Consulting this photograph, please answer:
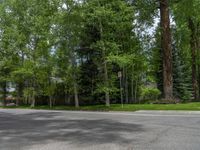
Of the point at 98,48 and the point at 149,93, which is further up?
the point at 98,48

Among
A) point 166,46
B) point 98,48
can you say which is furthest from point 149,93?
point 166,46

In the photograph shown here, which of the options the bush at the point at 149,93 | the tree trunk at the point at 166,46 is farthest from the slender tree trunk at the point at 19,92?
the tree trunk at the point at 166,46

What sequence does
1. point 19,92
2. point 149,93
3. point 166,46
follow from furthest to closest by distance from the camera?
1. point 19,92
2. point 149,93
3. point 166,46

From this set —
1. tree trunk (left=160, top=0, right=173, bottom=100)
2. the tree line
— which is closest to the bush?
the tree line

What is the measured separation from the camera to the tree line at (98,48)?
29.5 metres

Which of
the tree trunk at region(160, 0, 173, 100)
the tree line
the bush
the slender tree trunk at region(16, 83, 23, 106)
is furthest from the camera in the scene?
the slender tree trunk at region(16, 83, 23, 106)

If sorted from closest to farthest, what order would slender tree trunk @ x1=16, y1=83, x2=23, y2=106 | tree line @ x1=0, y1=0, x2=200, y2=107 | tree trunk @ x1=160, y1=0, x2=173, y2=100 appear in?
tree trunk @ x1=160, y1=0, x2=173, y2=100, tree line @ x1=0, y1=0, x2=200, y2=107, slender tree trunk @ x1=16, y1=83, x2=23, y2=106

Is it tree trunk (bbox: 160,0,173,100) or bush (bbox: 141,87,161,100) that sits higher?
tree trunk (bbox: 160,0,173,100)

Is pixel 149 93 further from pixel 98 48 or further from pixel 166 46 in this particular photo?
pixel 166 46

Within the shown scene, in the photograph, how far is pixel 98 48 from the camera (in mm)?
30781

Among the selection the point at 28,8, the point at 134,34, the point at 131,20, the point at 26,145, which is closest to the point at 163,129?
the point at 26,145

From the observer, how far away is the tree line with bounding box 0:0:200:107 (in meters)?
29.5

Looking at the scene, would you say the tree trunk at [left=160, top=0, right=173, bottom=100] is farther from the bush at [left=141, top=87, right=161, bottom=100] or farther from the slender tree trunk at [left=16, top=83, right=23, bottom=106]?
the slender tree trunk at [left=16, top=83, right=23, bottom=106]

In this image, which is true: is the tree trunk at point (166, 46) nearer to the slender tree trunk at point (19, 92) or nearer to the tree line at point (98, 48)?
the tree line at point (98, 48)
